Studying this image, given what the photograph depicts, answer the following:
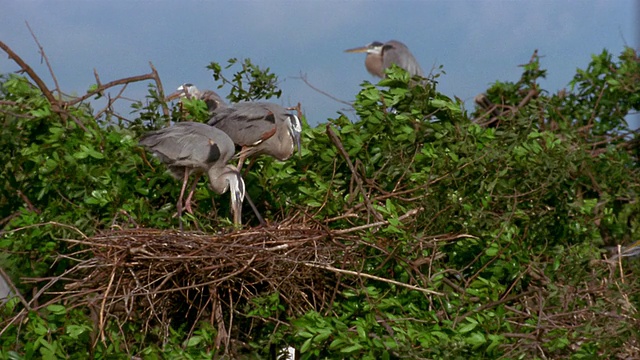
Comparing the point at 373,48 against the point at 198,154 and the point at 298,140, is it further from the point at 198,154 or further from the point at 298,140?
the point at 198,154

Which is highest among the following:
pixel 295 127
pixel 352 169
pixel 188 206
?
pixel 295 127

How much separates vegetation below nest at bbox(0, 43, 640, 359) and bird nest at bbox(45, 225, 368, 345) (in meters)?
0.01

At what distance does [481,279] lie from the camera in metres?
5.34

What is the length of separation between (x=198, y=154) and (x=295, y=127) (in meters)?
0.79

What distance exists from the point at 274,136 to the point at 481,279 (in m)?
2.09

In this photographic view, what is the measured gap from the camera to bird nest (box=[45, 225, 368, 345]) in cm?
511

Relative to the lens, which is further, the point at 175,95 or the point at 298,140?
the point at 175,95

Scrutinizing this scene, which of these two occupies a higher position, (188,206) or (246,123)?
(246,123)

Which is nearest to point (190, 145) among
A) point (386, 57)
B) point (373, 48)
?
point (386, 57)

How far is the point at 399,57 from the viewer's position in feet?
44.7

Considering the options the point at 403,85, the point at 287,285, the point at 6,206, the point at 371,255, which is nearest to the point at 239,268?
the point at 287,285

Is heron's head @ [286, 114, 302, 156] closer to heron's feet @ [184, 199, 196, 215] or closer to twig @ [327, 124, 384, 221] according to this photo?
twig @ [327, 124, 384, 221]

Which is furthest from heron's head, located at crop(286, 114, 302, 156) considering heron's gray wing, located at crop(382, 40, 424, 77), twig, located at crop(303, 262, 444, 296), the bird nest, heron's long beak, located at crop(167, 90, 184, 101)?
heron's gray wing, located at crop(382, 40, 424, 77)

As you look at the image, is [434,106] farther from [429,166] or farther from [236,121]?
[236,121]
